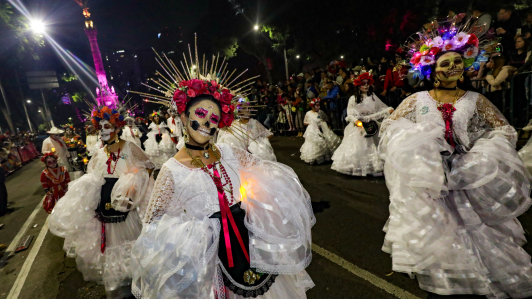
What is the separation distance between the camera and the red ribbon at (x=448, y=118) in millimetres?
3066

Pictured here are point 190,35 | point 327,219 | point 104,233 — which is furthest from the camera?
point 190,35

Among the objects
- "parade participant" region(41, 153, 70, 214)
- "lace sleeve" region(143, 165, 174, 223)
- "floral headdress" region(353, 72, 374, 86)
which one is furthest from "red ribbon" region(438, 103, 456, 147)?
"parade participant" region(41, 153, 70, 214)

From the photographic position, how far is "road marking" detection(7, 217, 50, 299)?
447cm

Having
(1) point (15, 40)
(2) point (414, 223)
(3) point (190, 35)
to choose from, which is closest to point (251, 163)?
(2) point (414, 223)

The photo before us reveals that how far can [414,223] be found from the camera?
9.39ft

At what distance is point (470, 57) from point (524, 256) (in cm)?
214

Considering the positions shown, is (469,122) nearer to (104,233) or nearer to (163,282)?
(163,282)

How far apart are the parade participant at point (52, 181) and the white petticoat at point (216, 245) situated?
5.99m

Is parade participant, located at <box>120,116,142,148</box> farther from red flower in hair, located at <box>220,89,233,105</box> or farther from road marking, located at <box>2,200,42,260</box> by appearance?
red flower in hair, located at <box>220,89,233,105</box>

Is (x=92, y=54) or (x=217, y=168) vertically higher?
(x=92, y=54)

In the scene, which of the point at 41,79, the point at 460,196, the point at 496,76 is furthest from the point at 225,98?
the point at 41,79

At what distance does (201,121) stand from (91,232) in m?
3.12

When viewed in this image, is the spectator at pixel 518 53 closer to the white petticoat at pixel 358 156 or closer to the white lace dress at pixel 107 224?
the white petticoat at pixel 358 156

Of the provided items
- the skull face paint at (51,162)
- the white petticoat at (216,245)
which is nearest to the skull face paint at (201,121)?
the white petticoat at (216,245)
